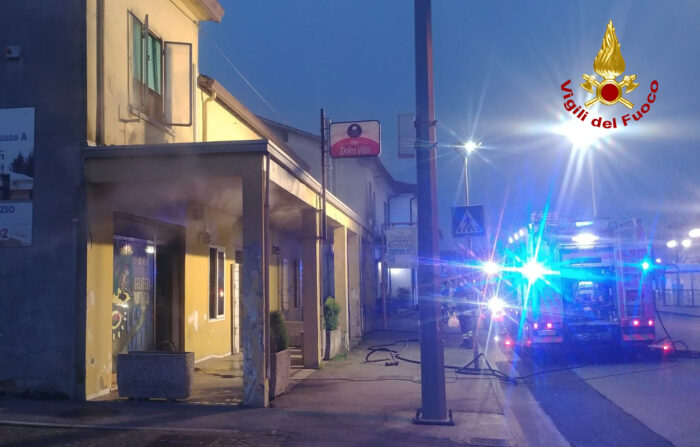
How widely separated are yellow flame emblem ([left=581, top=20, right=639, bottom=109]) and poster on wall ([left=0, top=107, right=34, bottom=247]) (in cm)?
945

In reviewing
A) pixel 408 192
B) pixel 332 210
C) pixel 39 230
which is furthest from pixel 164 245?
pixel 408 192

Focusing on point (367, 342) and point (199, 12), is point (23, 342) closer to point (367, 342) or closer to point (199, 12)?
point (199, 12)

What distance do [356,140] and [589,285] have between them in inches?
265

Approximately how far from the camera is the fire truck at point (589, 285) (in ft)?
47.1

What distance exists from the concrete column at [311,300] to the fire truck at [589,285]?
5131 millimetres

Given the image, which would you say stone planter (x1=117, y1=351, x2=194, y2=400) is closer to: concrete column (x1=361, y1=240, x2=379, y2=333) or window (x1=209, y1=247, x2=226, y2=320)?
window (x1=209, y1=247, x2=226, y2=320)

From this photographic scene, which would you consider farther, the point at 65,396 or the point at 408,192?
the point at 408,192

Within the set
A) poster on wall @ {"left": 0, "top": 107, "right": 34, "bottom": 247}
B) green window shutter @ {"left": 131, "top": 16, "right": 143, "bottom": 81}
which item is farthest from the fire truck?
poster on wall @ {"left": 0, "top": 107, "right": 34, "bottom": 247}

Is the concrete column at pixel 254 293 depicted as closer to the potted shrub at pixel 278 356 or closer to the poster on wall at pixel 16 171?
the potted shrub at pixel 278 356

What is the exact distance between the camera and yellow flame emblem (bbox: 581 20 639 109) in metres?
12.2

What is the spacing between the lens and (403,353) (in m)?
16.2

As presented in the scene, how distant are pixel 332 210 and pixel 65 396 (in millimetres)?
8112

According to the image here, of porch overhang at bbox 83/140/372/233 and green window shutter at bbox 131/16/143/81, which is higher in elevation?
green window shutter at bbox 131/16/143/81

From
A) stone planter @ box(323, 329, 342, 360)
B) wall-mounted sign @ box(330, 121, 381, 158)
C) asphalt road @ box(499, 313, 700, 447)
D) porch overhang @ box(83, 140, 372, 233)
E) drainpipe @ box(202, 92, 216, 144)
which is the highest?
drainpipe @ box(202, 92, 216, 144)
